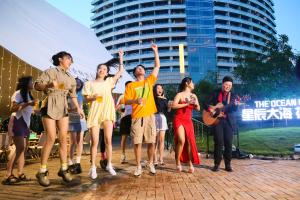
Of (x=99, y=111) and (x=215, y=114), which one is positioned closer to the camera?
(x=99, y=111)

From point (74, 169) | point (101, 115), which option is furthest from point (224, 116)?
point (74, 169)

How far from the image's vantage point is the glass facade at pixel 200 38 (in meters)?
81.2

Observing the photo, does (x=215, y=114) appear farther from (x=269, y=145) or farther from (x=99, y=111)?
(x=269, y=145)

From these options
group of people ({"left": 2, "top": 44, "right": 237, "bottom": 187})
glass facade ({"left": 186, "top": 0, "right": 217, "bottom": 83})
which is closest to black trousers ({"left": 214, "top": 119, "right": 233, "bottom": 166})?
group of people ({"left": 2, "top": 44, "right": 237, "bottom": 187})

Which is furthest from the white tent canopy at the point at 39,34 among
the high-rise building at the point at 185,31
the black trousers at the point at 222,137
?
the high-rise building at the point at 185,31

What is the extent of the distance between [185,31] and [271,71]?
46910mm

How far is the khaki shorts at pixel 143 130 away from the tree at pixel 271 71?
34.2m

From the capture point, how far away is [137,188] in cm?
458

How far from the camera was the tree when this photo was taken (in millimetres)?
37656

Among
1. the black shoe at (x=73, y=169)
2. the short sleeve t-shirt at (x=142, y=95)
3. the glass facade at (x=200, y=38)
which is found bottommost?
the black shoe at (x=73, y=169)

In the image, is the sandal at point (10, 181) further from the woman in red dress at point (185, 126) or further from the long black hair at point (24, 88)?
the woman in red dress at point (185, 126)

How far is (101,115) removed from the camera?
18.1 feet

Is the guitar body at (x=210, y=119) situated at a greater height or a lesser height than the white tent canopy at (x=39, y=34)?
lesser

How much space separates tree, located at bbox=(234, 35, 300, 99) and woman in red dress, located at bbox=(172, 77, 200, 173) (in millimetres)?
33256
